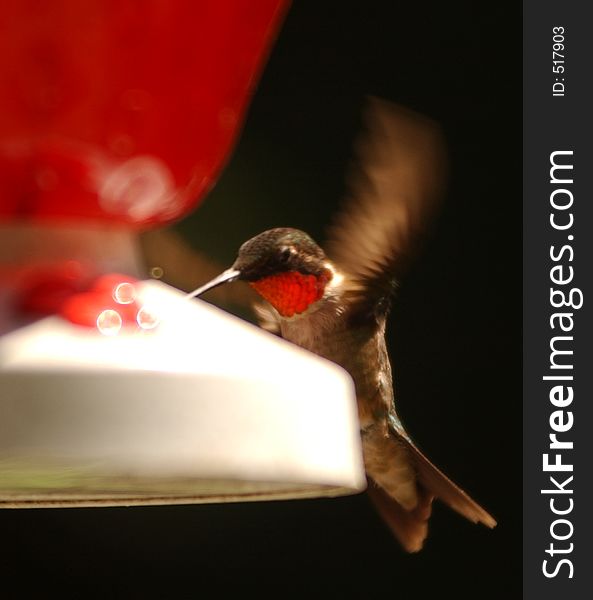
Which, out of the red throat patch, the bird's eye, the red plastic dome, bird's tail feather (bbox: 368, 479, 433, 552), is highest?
the red plastic dome

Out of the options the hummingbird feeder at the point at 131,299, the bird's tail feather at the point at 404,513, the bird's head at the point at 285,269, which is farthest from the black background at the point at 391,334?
the hummingbird feeder at the point at 131,299

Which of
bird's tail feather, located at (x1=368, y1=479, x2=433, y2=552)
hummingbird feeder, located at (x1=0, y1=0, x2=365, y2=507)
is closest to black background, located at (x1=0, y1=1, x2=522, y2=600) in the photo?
bird's tail feather, located at (x1=368, y1=479, x2=433, y2=552)

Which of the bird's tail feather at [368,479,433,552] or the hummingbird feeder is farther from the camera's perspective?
the bird's tail feather at [368,479,433,552]

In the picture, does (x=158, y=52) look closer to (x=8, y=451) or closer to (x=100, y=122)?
(x=100, y=122)

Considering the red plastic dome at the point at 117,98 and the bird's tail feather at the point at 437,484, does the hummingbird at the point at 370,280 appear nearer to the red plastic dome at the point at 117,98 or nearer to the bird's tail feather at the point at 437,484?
the bird's tail feather at the point at 437,484

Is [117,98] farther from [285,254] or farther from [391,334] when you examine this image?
[391,334]

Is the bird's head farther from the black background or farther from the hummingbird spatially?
the black background

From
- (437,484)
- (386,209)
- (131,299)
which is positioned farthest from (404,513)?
(131,299)
